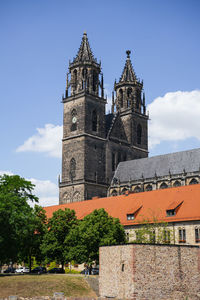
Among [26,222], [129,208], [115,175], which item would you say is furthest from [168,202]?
[115,175]

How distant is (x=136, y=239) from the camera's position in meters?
54.6

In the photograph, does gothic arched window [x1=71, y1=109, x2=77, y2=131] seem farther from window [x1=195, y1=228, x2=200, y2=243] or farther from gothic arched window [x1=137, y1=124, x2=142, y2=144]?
window [x1=195, y1=228, x2=200, y2=243]

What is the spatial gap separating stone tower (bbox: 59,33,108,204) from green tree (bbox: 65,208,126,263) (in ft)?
120

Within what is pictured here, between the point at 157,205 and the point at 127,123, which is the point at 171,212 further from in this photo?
the point at 127,123

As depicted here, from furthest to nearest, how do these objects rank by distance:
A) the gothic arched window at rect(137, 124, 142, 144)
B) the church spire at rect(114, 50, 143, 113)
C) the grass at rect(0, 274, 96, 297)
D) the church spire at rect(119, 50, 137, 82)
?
the church spire at rect(119, 50, 137, 82), the church spire at rect(114, 50, 143, 113), the gothic arched window at rect(137, 124, 142, 144), the grass at rect(0, 274, 96, 297)

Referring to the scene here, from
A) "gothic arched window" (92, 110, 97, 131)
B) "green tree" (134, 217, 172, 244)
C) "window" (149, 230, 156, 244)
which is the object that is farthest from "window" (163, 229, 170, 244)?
"gothic arched window" (92, 110, 97, 131)

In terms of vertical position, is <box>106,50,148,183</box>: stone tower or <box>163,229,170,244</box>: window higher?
<box>106,50,148,183</box>: stone tower

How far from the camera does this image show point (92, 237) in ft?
163

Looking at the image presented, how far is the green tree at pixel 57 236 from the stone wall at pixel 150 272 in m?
17.6

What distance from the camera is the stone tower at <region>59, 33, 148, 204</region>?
299 feet

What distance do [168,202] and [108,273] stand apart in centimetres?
2433

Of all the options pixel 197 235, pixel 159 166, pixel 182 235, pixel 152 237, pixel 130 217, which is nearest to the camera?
pixel 197 235

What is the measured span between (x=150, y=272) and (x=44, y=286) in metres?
11.9

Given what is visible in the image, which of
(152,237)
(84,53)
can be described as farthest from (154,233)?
(84,53)
